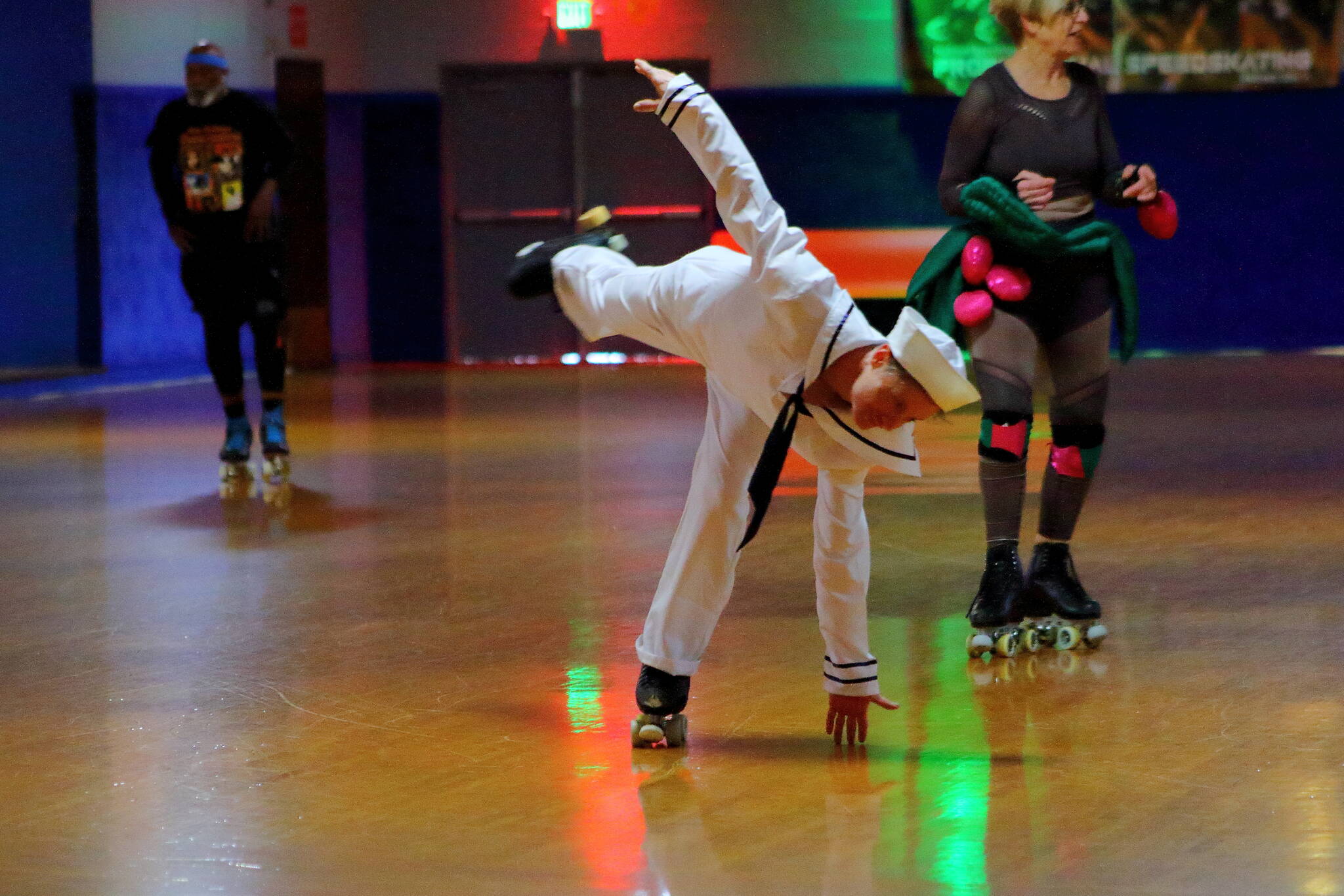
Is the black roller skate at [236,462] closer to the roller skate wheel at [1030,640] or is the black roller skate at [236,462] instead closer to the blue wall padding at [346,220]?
the roller skate wheel at [1030,640]

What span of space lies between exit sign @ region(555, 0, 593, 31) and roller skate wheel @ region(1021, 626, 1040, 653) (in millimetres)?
9961

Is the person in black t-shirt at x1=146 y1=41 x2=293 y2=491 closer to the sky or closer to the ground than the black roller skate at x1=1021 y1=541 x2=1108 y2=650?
closer to the sky

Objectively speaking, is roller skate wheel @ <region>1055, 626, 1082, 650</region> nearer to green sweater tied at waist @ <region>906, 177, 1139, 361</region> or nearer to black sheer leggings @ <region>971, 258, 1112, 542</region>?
black sheer leggings @ <region>971, 258, 1112, 542</region>

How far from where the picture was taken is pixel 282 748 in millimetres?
3045

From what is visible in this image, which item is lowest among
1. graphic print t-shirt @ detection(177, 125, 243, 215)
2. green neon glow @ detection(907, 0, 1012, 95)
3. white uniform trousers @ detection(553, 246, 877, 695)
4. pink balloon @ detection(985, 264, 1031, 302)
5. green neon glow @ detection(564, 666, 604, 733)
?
green neon glow @ detection(564, 666, 604, 733)

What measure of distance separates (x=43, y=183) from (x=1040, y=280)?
951 centimetres

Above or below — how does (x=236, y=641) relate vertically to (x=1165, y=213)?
below

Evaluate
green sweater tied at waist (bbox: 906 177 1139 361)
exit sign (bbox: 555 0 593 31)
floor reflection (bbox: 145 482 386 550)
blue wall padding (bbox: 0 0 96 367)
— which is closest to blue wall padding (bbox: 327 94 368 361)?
exit sign (bbox: 555 0 593 31)

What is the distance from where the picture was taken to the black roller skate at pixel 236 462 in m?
6.46

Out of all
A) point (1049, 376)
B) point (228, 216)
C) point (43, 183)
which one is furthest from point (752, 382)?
point (43, 183)

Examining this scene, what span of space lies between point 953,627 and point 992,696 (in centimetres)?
65

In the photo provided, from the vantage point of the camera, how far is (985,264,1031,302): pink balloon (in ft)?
12.6

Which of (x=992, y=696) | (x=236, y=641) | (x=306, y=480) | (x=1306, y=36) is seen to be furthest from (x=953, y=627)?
(x=1306, y=36)

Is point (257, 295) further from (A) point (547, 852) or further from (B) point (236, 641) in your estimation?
(A) point (547, 852)
